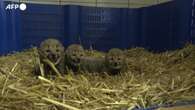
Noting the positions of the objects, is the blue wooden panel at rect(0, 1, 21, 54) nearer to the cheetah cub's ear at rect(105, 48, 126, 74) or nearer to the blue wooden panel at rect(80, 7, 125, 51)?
the blue wooden panel at rect(80, 7, 125, 51)

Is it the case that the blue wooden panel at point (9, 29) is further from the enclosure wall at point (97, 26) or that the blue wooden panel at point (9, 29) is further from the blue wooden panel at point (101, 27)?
the blue wooden panel at point (101, 27)

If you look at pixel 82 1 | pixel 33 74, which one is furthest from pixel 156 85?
pixel 82 1

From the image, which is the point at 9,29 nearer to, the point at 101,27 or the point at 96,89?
the point at 101,27

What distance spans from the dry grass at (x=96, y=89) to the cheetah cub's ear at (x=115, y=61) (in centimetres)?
5

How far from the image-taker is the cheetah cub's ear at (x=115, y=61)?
95.3 inches

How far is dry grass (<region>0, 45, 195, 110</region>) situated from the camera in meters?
1.87

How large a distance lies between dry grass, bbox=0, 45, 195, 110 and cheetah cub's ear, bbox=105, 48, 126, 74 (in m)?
0.05

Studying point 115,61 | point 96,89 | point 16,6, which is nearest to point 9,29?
point 16,6

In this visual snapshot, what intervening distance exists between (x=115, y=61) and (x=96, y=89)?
0.41m

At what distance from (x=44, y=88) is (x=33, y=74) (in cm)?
43

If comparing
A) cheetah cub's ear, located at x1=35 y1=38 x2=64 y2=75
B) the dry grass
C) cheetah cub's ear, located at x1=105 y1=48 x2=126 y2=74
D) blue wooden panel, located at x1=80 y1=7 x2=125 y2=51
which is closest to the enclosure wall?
blue wooden panel, located at x1=80 y1=7 x2=125 y2=51

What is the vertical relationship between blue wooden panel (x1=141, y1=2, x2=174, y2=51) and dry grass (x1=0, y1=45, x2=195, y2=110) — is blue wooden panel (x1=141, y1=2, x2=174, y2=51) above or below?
above

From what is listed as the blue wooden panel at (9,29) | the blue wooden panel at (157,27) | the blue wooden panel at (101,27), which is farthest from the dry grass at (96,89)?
the blue wooden panel at (101,27)

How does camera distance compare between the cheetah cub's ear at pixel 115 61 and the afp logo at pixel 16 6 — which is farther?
the afp logo at pixel 16 6
